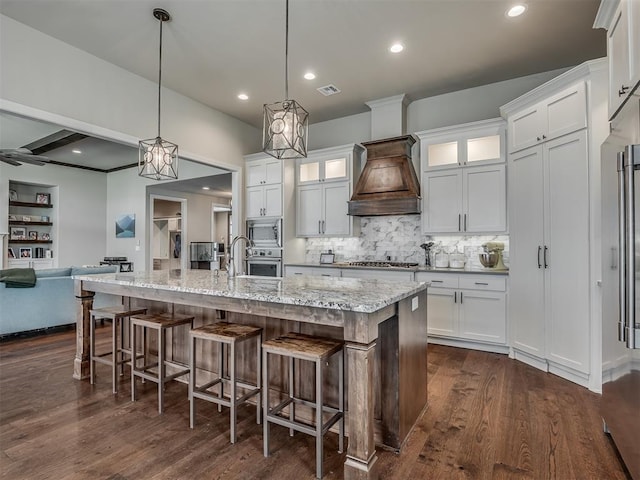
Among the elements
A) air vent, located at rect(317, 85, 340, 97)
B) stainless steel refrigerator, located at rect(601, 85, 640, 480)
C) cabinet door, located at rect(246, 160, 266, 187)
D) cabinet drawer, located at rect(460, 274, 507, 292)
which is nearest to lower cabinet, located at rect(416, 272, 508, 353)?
cabinet drawer, located at rect(460, 274, 507, 292)

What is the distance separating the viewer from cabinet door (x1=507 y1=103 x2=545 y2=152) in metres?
3.34

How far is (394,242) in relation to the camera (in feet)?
16.3

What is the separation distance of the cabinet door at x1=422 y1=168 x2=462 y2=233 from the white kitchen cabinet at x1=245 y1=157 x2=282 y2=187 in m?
2.20

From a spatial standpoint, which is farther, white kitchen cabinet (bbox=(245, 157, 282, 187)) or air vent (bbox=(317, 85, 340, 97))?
white kitchen cabinet (bbox=(245, 157, 282, 187))

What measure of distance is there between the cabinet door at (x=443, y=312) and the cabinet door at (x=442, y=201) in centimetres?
80

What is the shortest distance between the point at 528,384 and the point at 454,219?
6.48ft

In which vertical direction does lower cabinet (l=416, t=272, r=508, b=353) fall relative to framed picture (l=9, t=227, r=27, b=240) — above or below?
below

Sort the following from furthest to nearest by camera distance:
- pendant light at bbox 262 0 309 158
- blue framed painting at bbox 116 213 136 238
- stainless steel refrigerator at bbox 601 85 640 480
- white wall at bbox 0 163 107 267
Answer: blue framed painting at bbox 116 213 136 238 → white wall at bbox 0 163 107 267 → pendant light at bbox 262 0 309 158 → stainless steel refrigerator at bbox 601 85 640 480

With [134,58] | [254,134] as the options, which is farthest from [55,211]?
[134,58]

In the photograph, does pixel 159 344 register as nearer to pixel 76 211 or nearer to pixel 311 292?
pixel 311 292

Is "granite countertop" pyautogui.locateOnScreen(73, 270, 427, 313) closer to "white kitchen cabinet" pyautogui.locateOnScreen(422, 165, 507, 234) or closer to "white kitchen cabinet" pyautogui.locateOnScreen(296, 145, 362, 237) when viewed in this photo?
"white kitchen cabinet" pyautogui.locateOnScreen(422, 165, 507, 234)

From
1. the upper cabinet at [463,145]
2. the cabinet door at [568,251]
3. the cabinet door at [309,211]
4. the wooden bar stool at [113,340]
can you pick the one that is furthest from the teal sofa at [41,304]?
the cabinet door at [568,251]

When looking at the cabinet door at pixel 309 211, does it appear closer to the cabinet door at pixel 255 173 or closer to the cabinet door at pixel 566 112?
the cabinet door at pixel 255 173

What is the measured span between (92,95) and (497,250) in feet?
16.0
